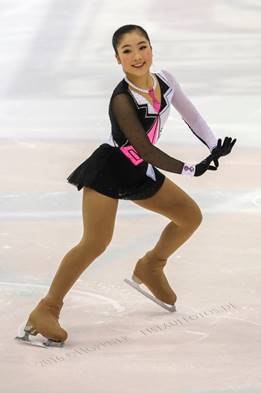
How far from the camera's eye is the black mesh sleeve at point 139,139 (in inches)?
173

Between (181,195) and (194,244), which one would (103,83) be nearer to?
(194,244)

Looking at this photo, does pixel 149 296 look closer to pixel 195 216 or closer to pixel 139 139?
pixel 195 216

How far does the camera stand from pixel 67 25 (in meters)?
10.3

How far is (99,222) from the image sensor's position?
453 centimetres

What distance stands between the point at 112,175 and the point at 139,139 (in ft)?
0.66

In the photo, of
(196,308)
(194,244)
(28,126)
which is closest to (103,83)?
(28,126)

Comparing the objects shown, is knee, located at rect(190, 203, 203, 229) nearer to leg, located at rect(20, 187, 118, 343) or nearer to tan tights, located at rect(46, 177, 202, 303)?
tan tights, located at rect(46, 177, 202, 303)

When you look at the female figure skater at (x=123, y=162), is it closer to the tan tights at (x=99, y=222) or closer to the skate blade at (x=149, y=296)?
the tan tights at (x=99, y=222)

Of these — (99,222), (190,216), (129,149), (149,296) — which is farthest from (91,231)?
(149,296)

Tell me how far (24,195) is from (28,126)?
1557 millimetres

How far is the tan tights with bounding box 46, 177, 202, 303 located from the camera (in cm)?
453

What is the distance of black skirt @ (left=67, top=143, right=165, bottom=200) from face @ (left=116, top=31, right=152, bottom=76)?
29 cm

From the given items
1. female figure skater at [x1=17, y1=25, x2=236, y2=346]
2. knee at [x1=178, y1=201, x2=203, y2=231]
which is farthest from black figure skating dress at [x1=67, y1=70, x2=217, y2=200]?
knee at [x1=178, y1=201, x2=203, y2=231]

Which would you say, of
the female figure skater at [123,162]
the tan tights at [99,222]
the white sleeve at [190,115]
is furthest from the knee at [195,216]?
the white sleeve at [190,115]
